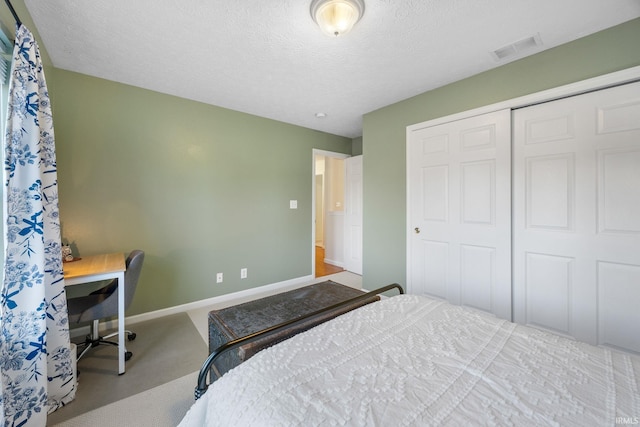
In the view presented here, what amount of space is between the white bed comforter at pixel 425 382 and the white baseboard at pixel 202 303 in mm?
2352

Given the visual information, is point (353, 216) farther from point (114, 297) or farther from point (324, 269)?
point (114, 297)

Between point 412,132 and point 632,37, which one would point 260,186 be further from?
point 632,37

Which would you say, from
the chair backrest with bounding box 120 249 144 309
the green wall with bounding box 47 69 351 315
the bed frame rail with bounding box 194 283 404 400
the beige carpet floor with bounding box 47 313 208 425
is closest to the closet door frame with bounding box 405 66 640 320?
the bed frame rail with bounding box 194 283 404 400

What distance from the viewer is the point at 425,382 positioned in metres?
0.86

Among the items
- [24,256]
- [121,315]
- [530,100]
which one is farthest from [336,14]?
[121,315]

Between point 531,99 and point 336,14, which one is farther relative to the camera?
point 531,99

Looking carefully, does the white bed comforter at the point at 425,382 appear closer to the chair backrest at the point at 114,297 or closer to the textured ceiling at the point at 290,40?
the chair backrest at the point at 114,297

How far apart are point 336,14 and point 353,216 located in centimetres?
333

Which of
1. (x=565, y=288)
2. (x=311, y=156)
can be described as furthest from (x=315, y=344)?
(x=311, y=156)

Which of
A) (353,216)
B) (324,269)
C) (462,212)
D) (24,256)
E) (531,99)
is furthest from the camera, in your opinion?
(324,269)

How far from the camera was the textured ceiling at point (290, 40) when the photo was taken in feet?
5.21

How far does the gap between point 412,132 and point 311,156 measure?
1.70 metres

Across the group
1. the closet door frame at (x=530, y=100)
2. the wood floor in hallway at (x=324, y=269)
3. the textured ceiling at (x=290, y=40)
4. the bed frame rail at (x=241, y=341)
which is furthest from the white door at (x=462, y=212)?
the wood floor in hallway at (x=324, y=269)

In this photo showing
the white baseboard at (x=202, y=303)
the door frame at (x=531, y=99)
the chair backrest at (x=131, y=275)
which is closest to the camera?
the door frame at (x=531, y=99)
